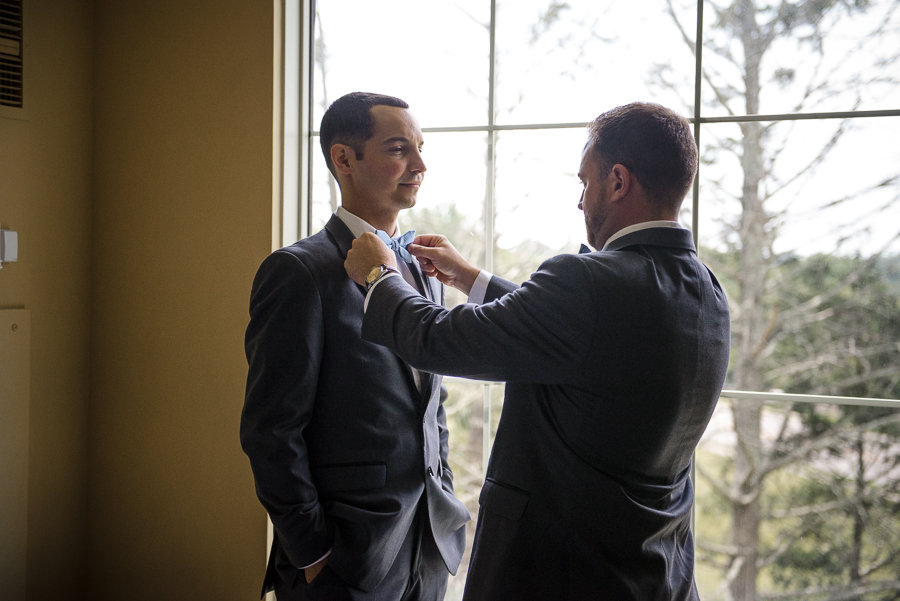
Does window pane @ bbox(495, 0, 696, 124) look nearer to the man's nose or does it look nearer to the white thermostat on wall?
the man's nose

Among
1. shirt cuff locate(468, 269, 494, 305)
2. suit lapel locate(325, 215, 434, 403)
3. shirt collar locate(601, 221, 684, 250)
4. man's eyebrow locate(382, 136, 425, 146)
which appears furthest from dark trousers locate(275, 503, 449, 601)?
man's eyebrow locate(382, 136, 425, 146)

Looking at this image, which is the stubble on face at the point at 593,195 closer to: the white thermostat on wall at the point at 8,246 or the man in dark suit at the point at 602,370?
the man in dark suit at the point at 602,370

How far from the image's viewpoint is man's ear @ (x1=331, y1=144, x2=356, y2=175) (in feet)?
5.93

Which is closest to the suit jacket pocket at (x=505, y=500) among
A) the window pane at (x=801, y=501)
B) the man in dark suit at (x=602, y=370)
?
the man in dark suit at (x=602, y=370)

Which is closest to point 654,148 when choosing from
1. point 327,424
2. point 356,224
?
point 356,224

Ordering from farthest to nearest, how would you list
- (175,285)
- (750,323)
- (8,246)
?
(175,285) → (8,246) → (750,323)

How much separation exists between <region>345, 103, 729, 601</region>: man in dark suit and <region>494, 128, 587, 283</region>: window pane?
87cm

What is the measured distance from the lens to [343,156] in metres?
1.82

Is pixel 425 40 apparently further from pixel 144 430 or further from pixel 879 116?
pixel 144 430

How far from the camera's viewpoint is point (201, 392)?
265cm

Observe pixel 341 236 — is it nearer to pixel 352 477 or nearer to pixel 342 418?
pixel 342 418

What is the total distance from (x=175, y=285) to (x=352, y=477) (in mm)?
1506

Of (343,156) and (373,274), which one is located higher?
(343,156)

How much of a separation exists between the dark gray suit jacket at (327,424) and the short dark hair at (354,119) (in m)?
0.33
